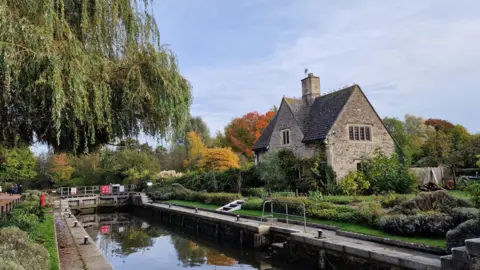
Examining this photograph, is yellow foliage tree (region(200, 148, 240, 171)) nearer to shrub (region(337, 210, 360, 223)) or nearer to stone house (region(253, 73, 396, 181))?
stone house (region(253, 73, 396, 181))

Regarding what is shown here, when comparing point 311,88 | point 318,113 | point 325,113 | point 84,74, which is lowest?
point 84,74

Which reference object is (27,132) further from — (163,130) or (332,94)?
(332,94)

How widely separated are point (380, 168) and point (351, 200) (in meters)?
4.93

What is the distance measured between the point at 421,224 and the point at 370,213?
229cm

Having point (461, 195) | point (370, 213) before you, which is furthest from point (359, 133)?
point (370, 213)

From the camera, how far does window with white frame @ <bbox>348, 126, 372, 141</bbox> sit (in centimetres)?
2477

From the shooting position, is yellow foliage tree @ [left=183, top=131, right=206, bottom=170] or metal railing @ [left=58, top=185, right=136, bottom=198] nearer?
metal railing @ [left=58, top=185, right=136, bottom=198]

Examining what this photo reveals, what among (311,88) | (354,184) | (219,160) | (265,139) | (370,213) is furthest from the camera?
(219,160)

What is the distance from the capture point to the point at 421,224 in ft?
34.5

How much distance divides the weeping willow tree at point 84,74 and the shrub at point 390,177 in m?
16.4

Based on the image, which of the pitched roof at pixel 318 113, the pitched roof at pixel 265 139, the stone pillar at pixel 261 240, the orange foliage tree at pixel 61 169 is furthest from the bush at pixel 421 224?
the orange foliage tree at pixel 61 169

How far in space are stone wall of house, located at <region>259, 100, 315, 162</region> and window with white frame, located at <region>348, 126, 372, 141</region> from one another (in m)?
2.78

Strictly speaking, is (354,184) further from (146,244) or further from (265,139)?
(146,244)

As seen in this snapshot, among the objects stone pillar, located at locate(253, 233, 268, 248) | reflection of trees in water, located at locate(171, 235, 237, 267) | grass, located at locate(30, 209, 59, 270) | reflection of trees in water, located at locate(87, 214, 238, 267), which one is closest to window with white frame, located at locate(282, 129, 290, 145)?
reflection of trees in water, located at locate(87, 214, 238, 267)
